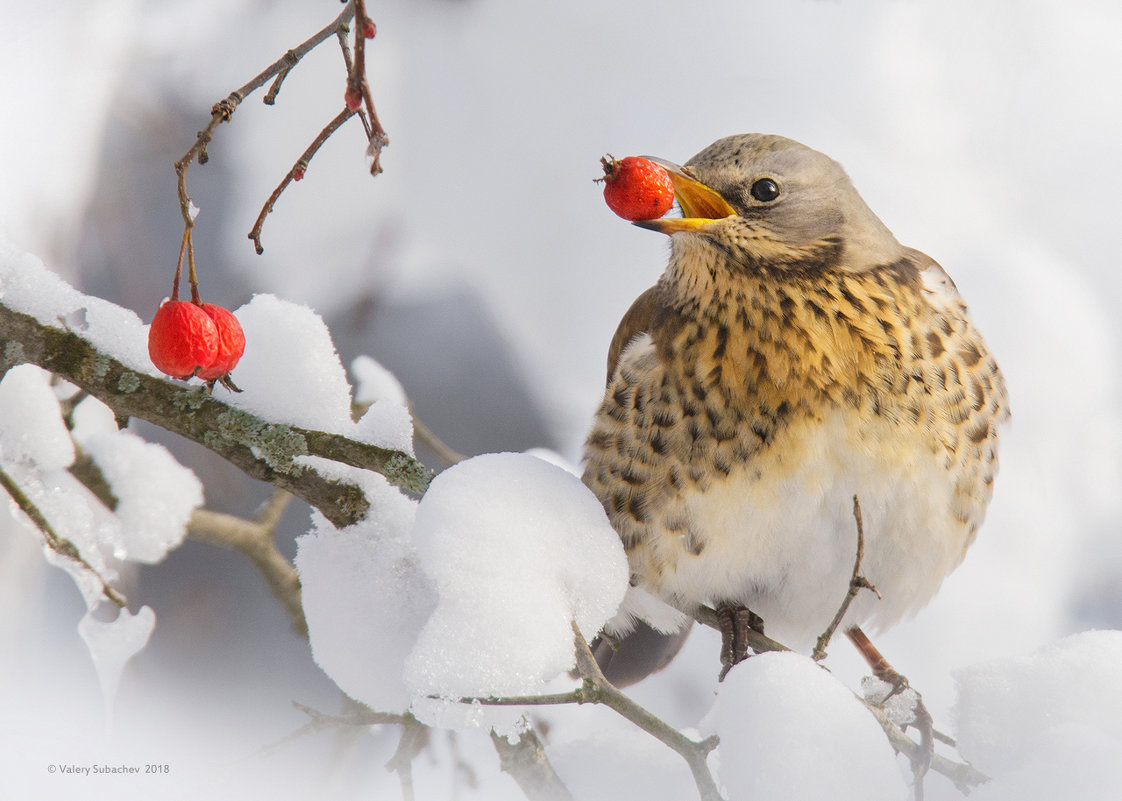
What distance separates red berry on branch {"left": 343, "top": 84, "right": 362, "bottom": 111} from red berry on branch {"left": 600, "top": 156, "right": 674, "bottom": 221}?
0.29m

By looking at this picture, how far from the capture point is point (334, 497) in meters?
0.78

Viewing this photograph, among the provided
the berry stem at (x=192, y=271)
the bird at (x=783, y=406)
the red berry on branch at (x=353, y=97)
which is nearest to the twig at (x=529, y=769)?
the bird at (x=783, y=406)

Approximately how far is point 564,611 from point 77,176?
1085 millimetres

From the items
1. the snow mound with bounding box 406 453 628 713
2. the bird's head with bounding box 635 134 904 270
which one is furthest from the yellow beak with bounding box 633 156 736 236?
the snow mound with bounding box 406 453 628 713

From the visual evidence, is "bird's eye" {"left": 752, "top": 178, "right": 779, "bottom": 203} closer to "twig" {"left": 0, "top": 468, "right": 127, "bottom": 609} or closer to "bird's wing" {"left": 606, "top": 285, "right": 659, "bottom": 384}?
"bird's wing" {"left": 606, "top": 285, "right": 659, "bottom": 384}

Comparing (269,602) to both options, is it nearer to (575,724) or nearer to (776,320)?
(575,724)

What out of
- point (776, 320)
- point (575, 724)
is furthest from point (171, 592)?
point (776, 320)

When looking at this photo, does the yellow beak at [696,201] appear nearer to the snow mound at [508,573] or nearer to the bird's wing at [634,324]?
the bird's wing at [634,324]

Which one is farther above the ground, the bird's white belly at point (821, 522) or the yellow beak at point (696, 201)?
the yellow beak at point (696, 201)

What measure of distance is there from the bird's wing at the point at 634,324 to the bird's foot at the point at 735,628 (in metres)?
0.28

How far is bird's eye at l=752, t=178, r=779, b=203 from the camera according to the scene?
0.88 m

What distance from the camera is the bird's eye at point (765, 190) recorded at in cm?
88

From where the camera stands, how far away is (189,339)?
2.18ft

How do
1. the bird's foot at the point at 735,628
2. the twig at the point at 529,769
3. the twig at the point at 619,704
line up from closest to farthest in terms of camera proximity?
the twig at the point at 619,704 → the twig at the point at 529,769 → the bird's foot at the point at 735,628
